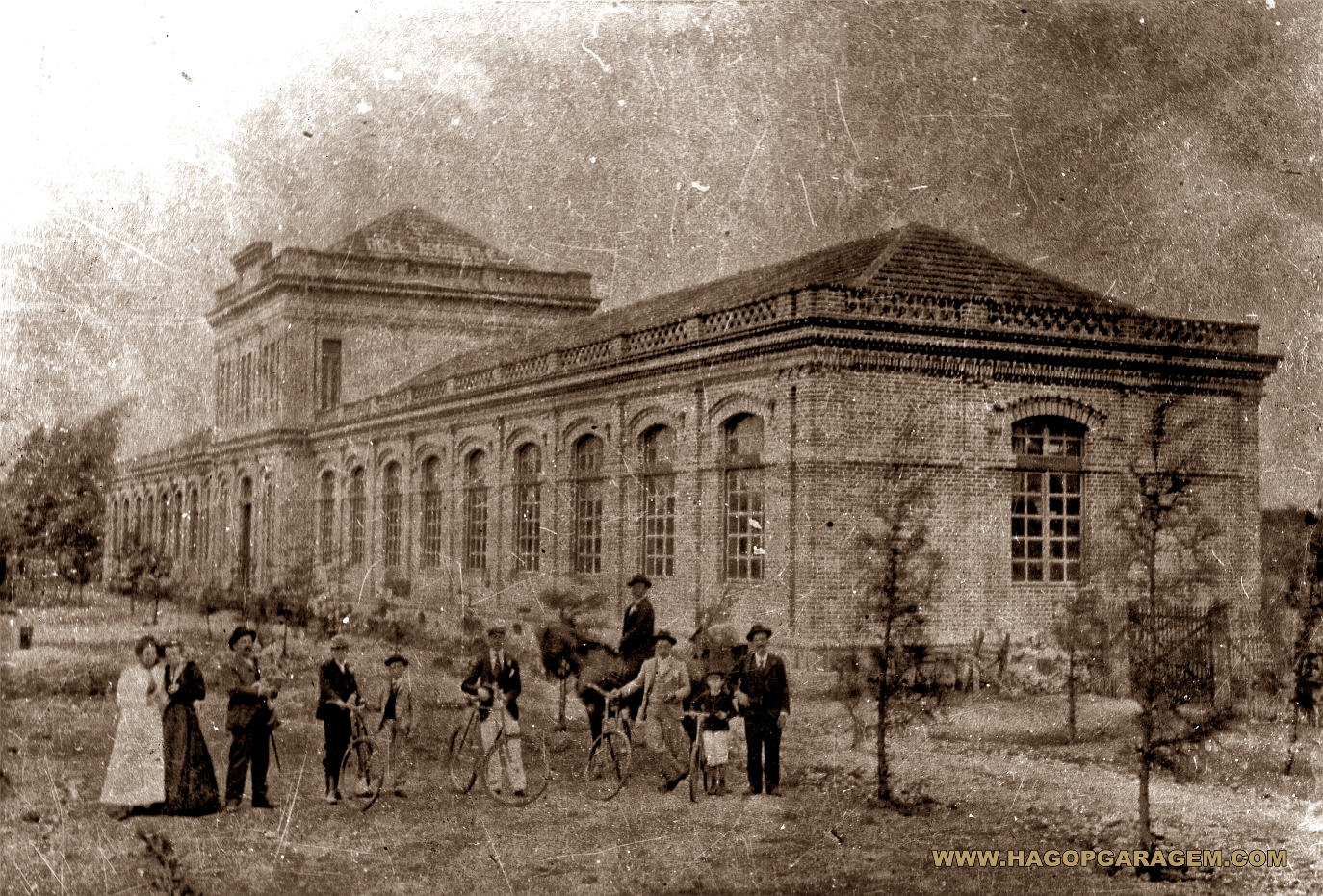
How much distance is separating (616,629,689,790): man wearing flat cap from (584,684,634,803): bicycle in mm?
308

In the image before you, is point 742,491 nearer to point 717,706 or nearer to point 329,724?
point 717,706

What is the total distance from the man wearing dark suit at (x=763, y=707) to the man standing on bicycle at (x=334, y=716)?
3163 mm

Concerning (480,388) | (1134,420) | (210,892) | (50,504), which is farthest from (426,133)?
(1134,420)

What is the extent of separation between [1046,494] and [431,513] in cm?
664

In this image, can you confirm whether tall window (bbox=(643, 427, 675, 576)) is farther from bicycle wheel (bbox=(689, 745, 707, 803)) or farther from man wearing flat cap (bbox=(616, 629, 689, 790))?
bicycle wheel (bbox=(689, 745, 707, 803))

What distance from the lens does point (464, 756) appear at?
8711 millimetres

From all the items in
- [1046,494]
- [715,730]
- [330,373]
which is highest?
[330,373]

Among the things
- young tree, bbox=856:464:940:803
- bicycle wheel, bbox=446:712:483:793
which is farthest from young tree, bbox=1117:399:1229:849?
bicycle wheel, bbox=446:712:483:793

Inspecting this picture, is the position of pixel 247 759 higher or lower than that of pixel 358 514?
lower

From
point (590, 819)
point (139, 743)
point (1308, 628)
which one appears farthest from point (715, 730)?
point (1308, 628)

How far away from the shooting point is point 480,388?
12625 millimetres

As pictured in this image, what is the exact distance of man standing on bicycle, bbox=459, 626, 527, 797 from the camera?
868 centimetres

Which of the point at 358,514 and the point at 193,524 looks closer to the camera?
the point at 193,524

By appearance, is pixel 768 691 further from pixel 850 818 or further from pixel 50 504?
pixel 50 504
